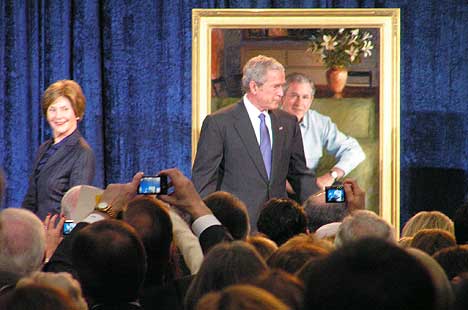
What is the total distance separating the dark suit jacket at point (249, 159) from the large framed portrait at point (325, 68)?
3.72 ft

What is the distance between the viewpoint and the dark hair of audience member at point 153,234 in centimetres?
326

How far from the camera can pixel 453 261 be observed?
3.19 meters

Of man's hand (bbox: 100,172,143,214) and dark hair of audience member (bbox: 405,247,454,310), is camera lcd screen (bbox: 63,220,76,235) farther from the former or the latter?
dark hair of audience member (bbox: 405,247,454,310)

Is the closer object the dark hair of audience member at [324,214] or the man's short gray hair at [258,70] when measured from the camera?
the dark hair of audience member at [324,214]

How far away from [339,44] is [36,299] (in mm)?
6082

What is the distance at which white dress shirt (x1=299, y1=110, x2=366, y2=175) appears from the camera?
7906 mm

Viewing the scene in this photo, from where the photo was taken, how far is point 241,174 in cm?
659

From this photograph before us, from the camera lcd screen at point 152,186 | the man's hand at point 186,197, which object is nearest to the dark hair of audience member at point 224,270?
the man's hand at point 186,197

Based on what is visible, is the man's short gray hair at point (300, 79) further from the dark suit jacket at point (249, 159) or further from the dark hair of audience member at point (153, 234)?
the dark hair of audience member at point (153, 234)

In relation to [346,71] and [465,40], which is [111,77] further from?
[465,40]

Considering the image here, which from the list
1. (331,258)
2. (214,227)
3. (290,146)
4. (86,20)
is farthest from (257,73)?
(331,258)

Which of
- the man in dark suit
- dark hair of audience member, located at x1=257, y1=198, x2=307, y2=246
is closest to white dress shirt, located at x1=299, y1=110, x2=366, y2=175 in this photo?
the man in dark suit

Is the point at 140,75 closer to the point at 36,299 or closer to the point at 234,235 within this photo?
the point at 234,235

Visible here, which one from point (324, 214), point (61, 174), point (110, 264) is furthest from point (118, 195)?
point (61, 174)
